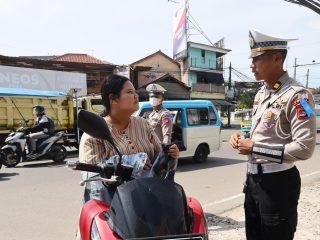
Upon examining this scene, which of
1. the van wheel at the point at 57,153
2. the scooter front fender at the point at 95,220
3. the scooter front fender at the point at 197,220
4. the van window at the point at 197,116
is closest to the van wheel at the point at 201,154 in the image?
the van window at the point at 197,116

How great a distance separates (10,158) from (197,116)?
480 cm

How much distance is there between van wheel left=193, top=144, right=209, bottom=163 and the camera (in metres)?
9.34

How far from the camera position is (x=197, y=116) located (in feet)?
29.9

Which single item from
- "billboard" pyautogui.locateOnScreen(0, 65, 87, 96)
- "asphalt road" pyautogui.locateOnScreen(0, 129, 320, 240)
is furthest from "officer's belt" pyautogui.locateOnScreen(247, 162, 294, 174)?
"billboard" pyautogui.locateOnScreen(0, 65, 87, 96)

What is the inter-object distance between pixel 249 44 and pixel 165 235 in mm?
1397

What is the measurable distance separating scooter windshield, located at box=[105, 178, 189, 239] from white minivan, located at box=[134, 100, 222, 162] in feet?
21.9

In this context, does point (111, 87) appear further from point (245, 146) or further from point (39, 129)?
point (39, 129)

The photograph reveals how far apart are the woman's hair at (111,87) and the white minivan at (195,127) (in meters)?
6.01

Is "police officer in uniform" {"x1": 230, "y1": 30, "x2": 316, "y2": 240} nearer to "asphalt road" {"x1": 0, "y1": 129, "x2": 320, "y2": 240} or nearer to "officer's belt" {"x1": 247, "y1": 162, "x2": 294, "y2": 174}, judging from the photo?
"officer's belt" {"x1": 247, "y1": 162, "x2": 294, "y2": 174}

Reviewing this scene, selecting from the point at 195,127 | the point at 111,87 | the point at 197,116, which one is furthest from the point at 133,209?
the point at 197,116

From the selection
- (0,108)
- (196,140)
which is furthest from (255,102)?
(0,108)

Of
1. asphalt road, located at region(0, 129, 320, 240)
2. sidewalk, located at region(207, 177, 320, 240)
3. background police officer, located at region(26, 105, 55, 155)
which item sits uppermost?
background police officer, located at region(26, 105, 55, 155)

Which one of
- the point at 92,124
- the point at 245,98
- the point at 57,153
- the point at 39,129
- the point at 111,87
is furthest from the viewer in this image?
the point at 245,98

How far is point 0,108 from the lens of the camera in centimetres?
1084
